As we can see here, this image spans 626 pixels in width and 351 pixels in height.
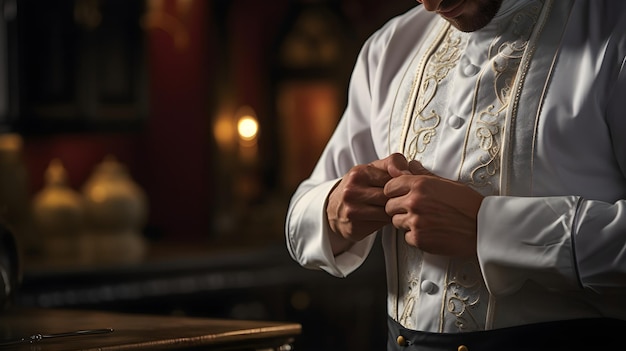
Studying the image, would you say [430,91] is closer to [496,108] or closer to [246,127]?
[496,108]

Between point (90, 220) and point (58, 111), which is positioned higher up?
point (58, 111)

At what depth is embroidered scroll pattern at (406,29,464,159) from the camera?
166 cm

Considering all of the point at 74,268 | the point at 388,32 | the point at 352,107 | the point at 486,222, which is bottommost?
the point at 74,268

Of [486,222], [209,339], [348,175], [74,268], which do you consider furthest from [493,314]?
[74,268]

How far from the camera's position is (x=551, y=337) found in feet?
4.89

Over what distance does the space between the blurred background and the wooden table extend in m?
1.82

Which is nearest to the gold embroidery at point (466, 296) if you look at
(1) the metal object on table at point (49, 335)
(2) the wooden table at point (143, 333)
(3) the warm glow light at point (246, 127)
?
(2) the wooden table at point (143, 333)

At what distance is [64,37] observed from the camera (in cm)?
440

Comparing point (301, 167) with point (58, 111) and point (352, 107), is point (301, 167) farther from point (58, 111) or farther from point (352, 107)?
point (352, 107)

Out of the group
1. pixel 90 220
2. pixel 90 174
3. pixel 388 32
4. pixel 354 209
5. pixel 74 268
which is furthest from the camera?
pixel 90 174

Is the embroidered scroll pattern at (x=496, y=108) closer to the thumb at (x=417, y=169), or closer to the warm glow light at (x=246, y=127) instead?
the thumb at (x=417, y=169)

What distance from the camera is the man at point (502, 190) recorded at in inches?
57.0

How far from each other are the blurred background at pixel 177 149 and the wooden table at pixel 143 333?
1.82 m

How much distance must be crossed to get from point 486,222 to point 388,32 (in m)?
0.49
